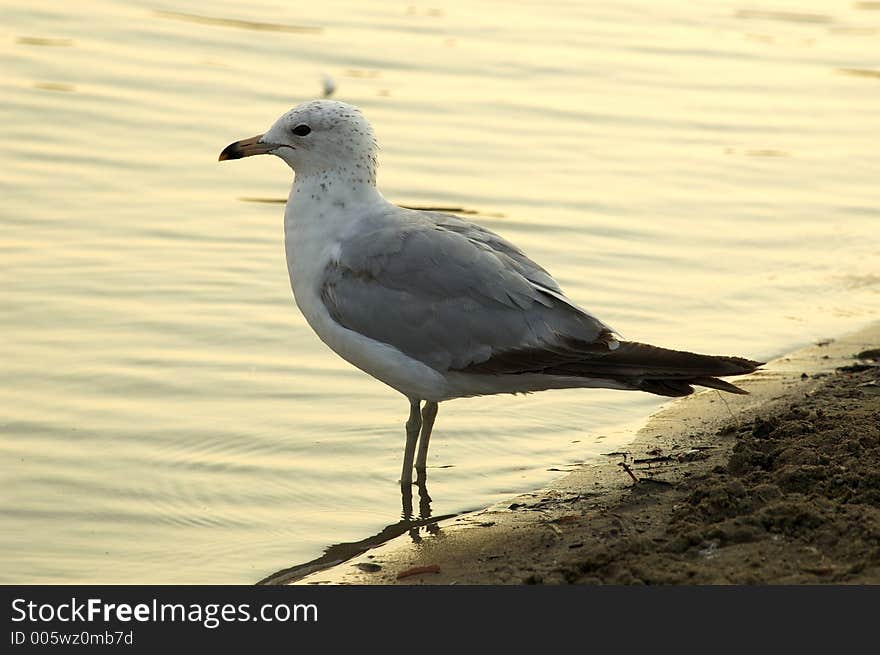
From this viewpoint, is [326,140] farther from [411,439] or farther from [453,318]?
[411,439]

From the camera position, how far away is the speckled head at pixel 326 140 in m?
6.93

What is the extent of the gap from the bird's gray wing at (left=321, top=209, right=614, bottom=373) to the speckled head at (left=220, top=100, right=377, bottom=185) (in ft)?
1.77

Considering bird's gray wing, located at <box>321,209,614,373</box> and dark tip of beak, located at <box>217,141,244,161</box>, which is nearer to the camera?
bird's gray wing, located at <box>321,209,614,373</box>

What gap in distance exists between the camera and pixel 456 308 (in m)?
6.47

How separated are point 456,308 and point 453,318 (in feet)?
0.15

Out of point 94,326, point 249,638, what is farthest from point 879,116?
point 249,638

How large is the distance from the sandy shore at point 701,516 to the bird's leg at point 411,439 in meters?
0.44

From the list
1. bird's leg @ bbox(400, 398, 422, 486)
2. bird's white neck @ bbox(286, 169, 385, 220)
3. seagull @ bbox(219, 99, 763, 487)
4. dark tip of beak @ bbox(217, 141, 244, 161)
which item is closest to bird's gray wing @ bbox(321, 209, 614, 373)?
seagull @ bbox(219, 99, 763, 487)

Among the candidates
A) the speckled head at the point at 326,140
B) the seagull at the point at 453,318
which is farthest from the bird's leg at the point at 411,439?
the speckled head at the point at 326,140

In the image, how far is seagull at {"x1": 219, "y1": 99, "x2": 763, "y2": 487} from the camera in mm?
6418

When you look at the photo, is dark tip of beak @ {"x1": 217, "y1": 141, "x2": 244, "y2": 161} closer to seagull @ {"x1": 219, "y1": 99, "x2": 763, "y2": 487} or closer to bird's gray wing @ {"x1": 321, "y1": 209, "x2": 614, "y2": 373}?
seagull @ {"x1": 219, "y1": 99, "x2": 763, "y2": 487}

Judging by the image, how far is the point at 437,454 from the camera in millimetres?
7457

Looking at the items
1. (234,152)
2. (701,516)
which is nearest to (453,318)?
(701,516)

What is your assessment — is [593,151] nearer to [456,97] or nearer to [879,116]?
[456,97]
